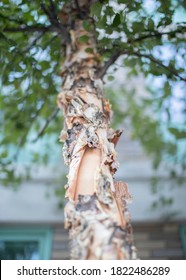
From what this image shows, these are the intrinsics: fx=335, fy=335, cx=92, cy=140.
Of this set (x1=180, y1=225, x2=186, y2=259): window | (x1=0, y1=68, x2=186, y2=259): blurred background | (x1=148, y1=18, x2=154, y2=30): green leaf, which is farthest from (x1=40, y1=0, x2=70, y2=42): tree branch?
(x1=180, y1=225, x2=186, y2=259): window

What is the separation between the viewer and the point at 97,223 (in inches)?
31.8

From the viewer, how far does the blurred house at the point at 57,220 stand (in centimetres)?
282

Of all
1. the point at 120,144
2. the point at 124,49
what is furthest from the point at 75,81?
the point at 120,144

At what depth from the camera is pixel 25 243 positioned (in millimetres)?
2893

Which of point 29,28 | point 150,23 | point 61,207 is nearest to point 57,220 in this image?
point 61,207

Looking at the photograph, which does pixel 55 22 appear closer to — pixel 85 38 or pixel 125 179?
pixel 85 38

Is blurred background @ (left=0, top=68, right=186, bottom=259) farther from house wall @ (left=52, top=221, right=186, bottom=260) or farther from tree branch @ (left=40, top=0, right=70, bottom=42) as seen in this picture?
tree branch @ (left=40, top=0, right=70, bottom=42)

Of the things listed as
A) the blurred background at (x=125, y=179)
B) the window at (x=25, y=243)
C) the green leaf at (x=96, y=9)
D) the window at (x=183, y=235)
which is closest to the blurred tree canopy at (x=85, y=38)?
the green leaf at (x=96, y=9)

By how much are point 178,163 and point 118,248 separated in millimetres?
2407

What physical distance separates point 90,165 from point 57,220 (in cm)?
213

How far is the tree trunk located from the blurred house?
6.26 ft

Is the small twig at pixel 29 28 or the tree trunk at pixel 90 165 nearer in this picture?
the tree trunk at pixel 90 165

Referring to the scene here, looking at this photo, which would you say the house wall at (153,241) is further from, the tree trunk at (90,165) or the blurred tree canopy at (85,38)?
the tree trunk at (90,165)

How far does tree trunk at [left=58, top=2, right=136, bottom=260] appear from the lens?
2.58 ft
